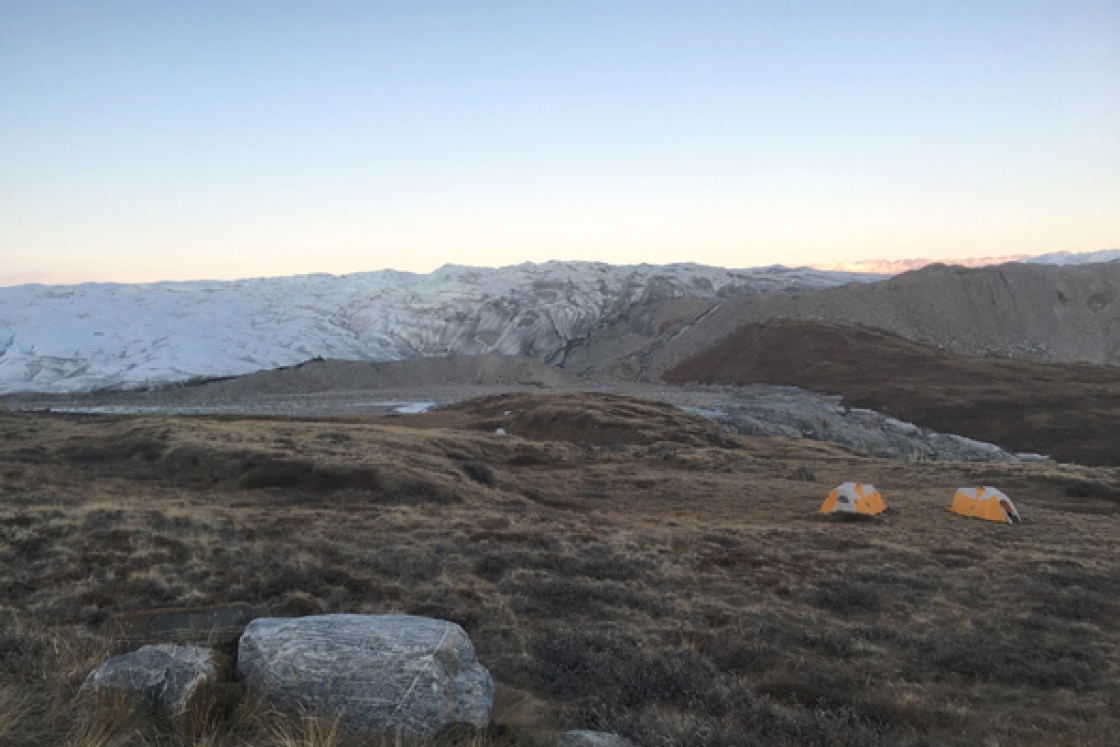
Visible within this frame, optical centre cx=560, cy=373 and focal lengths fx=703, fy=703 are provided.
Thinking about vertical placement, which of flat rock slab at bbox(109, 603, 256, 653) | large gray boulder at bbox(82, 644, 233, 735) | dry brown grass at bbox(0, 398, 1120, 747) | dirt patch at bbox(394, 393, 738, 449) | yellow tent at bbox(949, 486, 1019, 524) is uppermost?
large gray boulder at bbox(82, 644, 233, 735)

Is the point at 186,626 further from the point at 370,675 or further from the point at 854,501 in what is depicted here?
the point at 854,501

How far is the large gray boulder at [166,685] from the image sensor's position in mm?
5359

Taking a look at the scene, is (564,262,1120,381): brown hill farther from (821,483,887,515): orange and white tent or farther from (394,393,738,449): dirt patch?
(821,483,887,515): orange and white tent

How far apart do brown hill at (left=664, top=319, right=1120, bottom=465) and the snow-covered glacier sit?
3905cm

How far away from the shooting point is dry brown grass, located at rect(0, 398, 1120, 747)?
23.1 feet

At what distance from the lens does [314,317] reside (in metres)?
119

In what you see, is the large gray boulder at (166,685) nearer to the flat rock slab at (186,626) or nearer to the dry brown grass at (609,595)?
the dry brown grass at (609,595)

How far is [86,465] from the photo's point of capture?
2898cm

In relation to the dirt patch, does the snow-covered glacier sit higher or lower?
higher

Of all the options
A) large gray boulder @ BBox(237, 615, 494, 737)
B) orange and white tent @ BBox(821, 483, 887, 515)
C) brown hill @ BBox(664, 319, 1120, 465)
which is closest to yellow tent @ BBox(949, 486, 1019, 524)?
orange and white tent @ BBox(821, 483, 887, 515)

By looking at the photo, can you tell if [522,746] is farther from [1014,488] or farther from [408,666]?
[1014,488]

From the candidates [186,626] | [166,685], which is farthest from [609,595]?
[166,685]

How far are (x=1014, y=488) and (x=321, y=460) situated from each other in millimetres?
32415

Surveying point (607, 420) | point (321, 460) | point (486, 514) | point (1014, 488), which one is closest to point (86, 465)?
point (321, 460)
